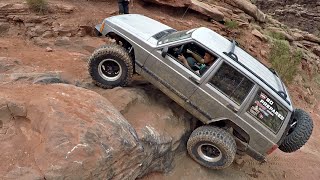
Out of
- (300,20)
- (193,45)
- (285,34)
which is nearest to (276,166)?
(193,45)

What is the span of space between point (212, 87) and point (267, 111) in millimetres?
1004

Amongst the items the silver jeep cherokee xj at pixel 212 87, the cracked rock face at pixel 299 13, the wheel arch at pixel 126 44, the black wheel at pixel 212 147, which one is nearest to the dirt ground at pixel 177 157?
the black wheel at pixel 212 147

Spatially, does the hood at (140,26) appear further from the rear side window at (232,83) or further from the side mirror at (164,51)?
the rear side window at (232,83)

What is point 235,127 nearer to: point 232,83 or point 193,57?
point 232,83

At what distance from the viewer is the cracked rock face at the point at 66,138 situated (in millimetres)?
3658

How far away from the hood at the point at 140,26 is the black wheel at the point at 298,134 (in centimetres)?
297

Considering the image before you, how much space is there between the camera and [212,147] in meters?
5.74

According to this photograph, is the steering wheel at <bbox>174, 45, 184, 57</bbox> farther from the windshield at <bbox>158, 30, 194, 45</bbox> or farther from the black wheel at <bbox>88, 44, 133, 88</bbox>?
the black wheel at <bbox>88, 44, 133, 88</bbox>

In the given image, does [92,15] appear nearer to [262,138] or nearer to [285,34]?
[262,138]

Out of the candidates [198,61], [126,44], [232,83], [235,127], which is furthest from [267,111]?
[126,44]

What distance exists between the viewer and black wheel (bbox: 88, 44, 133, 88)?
18.9 ft

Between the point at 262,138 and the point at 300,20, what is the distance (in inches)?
641

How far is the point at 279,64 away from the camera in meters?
11.1

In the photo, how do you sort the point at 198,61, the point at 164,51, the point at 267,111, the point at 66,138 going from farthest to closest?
1. the point at 198,61
2. the point at 164,51
3. the point at 267,111
4. the point at 66,138
